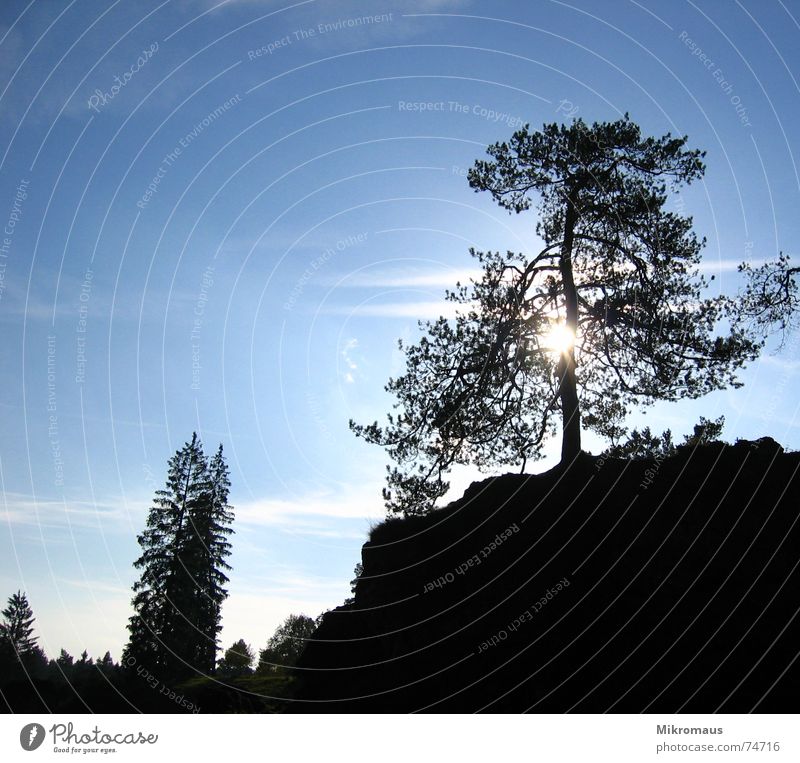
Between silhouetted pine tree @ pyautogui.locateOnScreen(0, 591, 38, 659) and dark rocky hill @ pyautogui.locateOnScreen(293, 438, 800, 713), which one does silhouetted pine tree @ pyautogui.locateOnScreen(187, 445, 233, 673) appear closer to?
dark rocky hill @ pyautogui.locateOnScreen(293, 438, 800, 713)

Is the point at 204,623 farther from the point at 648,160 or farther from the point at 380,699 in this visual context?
the point at 648,160

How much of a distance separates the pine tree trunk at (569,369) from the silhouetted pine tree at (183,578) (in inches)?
978

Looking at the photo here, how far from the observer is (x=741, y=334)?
19.2 metres

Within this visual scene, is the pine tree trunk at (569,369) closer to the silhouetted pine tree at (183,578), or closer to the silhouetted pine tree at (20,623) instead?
the silhouetted pine tree at (183,578)

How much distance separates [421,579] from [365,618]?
258 cm

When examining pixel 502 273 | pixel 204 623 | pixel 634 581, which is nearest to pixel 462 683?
pixel 634 581

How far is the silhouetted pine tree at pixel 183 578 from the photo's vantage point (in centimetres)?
3372

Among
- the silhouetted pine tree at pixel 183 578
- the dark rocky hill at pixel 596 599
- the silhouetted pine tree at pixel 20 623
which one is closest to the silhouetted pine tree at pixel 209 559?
the silhouetted pine tree at pixel 183 578

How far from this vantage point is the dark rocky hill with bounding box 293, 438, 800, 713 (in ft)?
38.1
